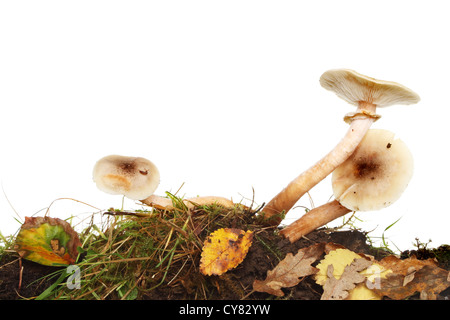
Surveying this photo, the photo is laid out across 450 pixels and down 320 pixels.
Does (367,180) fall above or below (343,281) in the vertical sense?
above

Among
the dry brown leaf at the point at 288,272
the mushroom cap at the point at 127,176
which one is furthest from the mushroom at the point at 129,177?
the dry brown leaf at the point at 288,272

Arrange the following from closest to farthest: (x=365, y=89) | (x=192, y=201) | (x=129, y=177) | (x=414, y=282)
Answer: (x=414, y=282), (x=365, y=89), (x=129, y=177), (x=192, y=201)

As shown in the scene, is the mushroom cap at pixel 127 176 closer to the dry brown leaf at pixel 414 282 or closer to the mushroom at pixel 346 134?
the mushroom at pixel 346 134

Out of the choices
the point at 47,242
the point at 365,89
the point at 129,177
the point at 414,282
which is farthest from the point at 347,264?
the point at 47,242

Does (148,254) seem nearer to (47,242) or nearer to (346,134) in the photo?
(47,242)
